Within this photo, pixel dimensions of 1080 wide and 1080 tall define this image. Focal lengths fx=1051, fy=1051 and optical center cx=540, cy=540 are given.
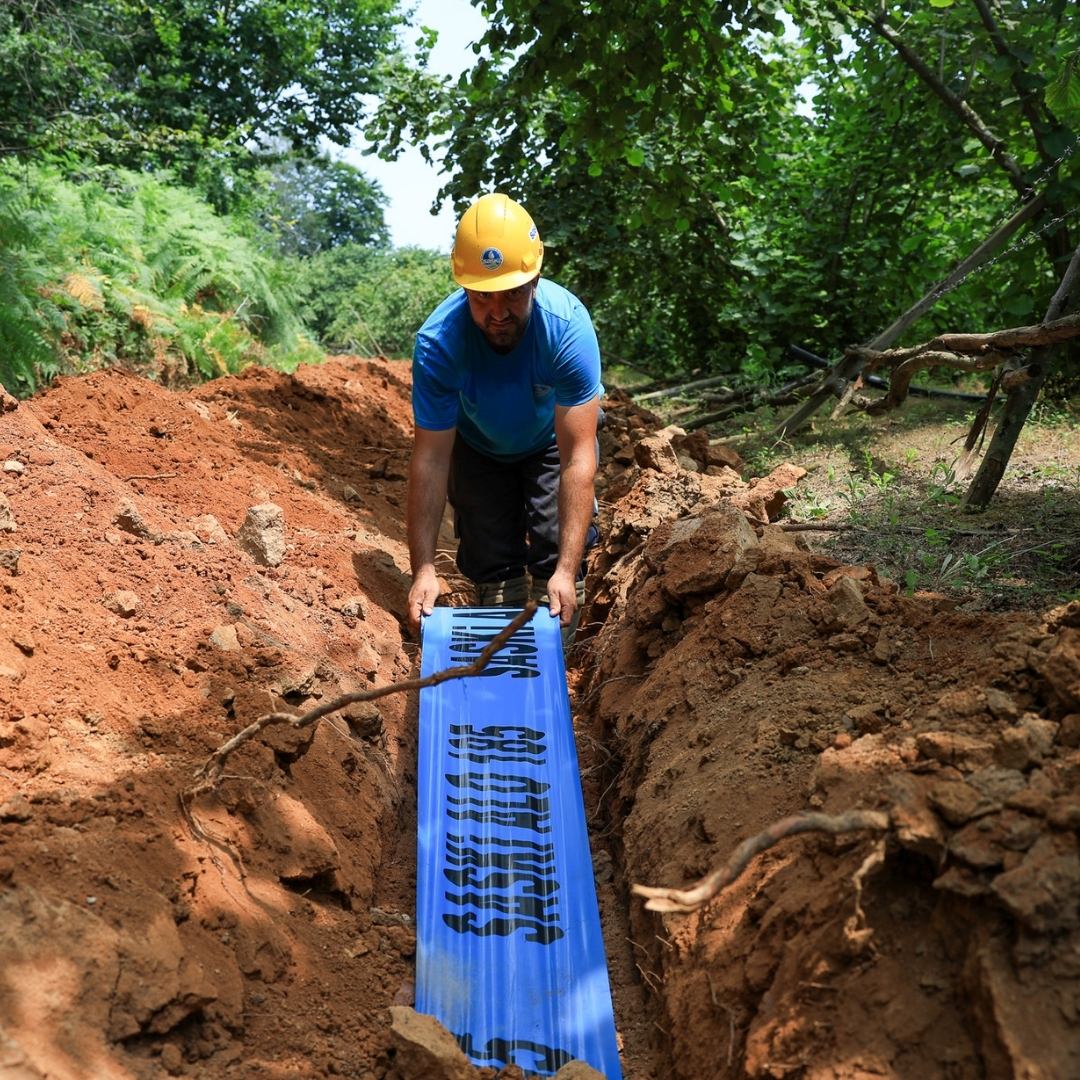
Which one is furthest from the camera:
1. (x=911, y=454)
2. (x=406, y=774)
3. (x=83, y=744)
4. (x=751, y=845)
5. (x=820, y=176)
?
(x=820, y=176)

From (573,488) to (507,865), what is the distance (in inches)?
60.9

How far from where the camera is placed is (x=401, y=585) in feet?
18.5

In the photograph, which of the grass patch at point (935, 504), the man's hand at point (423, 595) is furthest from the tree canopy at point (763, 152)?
the man's hand at point (423, 595)

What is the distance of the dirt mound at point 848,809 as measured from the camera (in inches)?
76.9

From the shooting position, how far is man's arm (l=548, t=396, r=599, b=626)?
4.10 m

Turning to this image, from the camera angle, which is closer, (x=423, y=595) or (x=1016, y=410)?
(x=423, y=595)

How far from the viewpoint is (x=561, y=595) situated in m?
4.04

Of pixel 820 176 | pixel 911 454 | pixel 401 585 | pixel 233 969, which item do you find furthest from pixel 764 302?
pixel 233 969

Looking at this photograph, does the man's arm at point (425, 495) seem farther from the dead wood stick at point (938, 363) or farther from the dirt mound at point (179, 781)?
the dead wood stick at point (938, 363)

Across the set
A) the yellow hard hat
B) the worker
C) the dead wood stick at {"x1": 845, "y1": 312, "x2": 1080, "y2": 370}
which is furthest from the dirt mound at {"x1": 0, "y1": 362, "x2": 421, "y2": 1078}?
the dead wood stick at {"x1": 845, "y1": 312, "x2": 1080, "y2": 370}

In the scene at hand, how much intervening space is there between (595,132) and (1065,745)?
525 cm

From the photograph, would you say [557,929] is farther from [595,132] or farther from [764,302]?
[764,302]

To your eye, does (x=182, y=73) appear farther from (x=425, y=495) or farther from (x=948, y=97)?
(x=425, y=495)

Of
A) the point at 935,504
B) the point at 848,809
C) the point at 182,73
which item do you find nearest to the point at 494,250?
the point at 848,809
